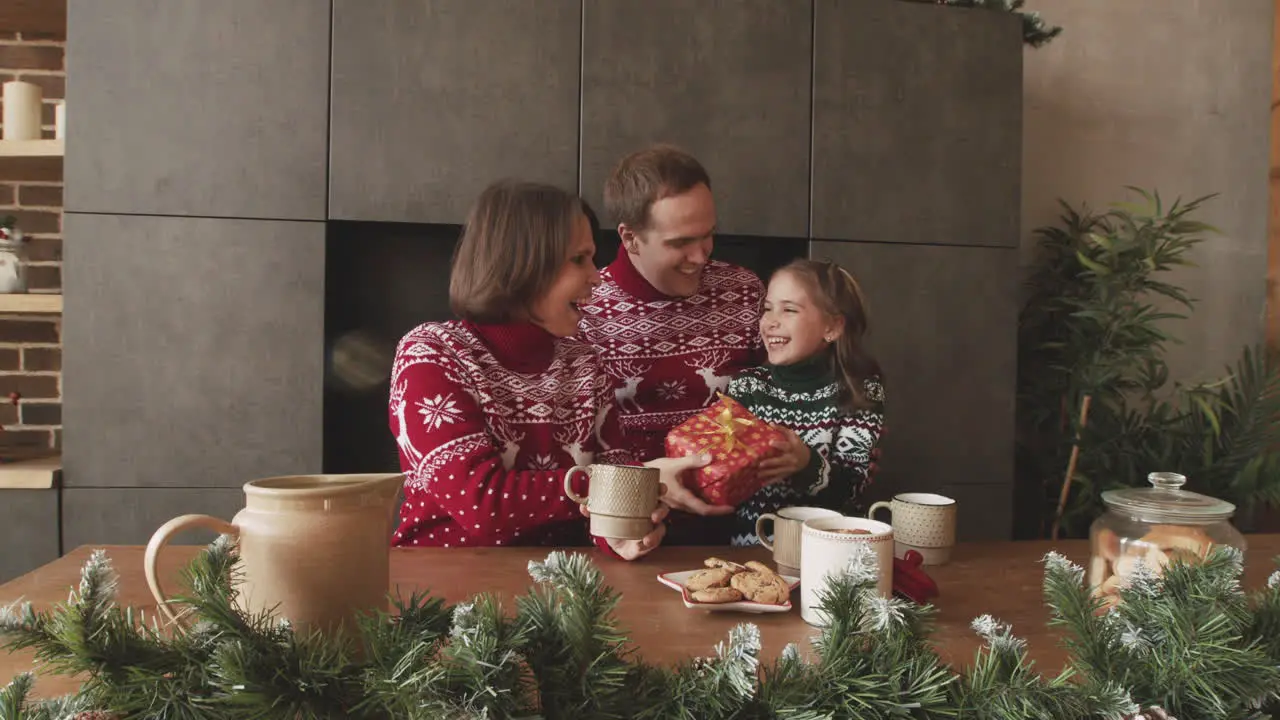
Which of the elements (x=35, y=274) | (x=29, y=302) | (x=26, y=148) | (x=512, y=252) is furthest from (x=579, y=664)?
(x=35, y=274)

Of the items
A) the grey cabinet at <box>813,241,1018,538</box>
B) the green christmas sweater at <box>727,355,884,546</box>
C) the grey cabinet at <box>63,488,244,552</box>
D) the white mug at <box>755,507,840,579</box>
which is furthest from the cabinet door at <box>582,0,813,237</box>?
the white mug at <box>755,507,840,579</box>

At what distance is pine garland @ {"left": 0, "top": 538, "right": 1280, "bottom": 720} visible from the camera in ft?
1.93

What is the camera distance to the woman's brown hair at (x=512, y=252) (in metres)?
1.54

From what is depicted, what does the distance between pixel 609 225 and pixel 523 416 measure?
111 cm

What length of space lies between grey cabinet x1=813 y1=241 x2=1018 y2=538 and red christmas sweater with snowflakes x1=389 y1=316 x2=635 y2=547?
4.07ft

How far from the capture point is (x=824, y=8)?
256 centimetres

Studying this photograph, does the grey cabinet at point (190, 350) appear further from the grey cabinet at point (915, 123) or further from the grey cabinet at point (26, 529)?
the grey cabinet at point (915, 123)

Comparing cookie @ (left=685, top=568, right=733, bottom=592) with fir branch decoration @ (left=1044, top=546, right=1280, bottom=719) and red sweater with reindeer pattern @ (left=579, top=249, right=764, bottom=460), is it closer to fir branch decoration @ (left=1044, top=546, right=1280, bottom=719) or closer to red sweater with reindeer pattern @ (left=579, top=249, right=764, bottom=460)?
fir branch decoration @ (left=1044, top=546, right=1280, bottom=719)

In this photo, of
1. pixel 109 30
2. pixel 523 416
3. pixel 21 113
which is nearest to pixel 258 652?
pixel 523 416

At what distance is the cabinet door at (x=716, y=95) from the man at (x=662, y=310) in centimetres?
44

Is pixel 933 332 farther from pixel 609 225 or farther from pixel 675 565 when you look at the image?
pixel 675 565

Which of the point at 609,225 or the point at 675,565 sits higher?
the point at 609,225

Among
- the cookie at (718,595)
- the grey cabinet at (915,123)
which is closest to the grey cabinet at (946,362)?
the grey cabinet at (915,123)

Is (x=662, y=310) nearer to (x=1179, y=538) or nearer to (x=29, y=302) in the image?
(x=1179, y=538)
